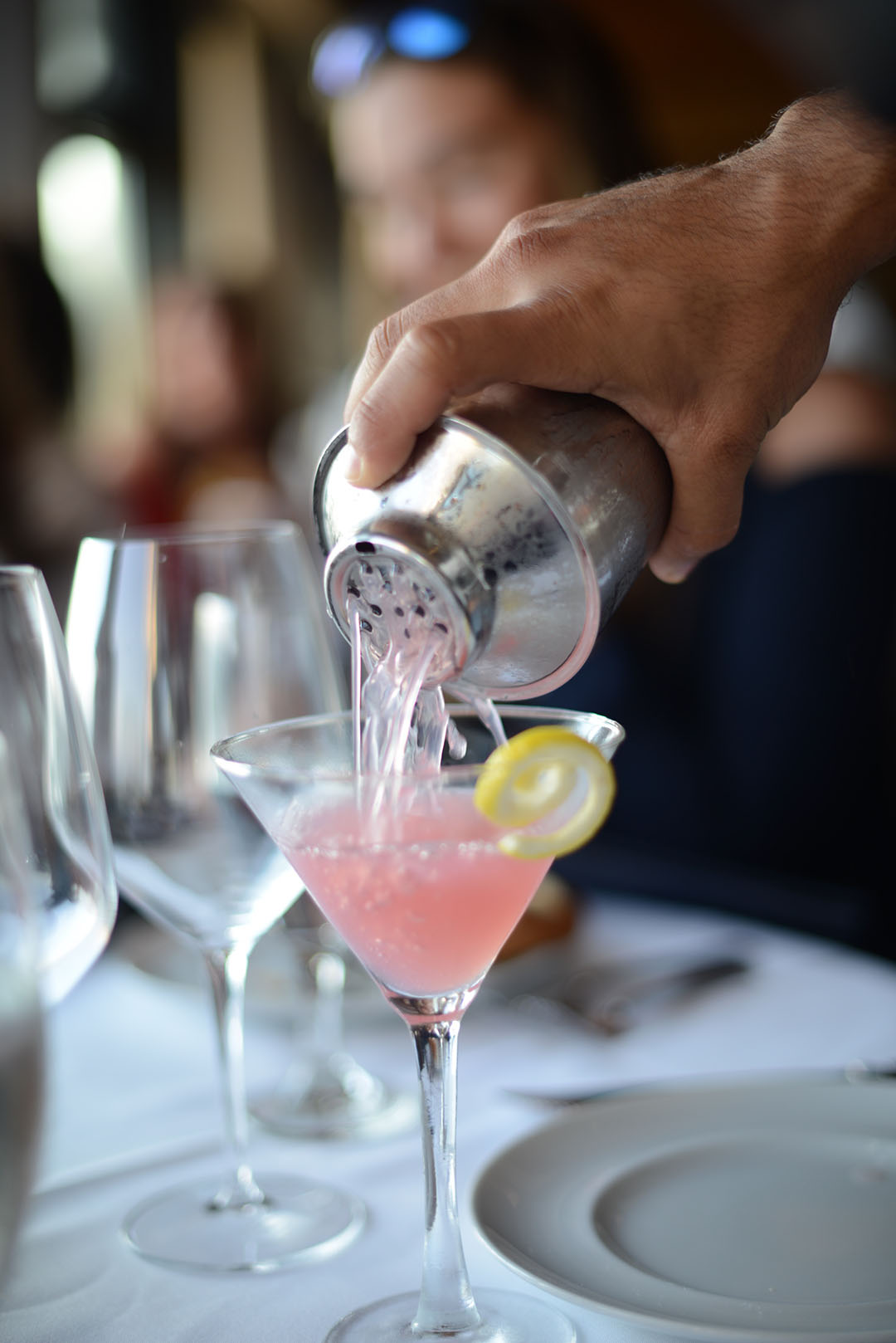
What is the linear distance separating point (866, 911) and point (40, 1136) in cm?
87

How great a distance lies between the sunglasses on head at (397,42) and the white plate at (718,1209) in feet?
5.65

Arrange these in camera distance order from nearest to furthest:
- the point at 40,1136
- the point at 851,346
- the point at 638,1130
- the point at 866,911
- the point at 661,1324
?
the point at 40,1136 → the point at 661,1324 → the point at 638,1130 → the point at 866,911 → the point at 851,346

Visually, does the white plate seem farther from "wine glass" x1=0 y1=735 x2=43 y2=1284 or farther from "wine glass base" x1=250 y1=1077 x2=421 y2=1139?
"wine glass" x1=0 y1=735 x2=43 y2=1284

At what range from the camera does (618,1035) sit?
0.83 metres

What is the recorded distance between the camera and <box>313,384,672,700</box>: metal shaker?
21.0 inches

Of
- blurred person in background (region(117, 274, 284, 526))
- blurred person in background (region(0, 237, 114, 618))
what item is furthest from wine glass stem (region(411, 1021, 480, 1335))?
blurred person in background (region(117, 274, 284, 526))

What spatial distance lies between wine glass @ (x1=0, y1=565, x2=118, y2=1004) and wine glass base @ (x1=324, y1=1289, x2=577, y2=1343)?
0.19 metres

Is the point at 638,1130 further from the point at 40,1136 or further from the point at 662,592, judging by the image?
the point at 662,592

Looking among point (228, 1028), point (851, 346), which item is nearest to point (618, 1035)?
point (228, 1028)

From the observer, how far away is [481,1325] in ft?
1.82

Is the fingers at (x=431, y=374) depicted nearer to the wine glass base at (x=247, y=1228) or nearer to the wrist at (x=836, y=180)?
the wrist at (x=836, y=180)

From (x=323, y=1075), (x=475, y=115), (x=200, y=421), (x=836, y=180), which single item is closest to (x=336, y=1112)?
(x=323, y=1075)

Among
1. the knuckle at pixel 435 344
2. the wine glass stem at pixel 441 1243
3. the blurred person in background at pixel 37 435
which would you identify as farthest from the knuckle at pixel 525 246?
the blurred person in background at pixel 37 435

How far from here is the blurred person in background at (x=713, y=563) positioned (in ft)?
5.98
